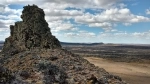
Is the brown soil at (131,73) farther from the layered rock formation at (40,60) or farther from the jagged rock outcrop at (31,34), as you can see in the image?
the layered rock formation at (40,60)

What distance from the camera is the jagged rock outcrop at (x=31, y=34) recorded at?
22.1m

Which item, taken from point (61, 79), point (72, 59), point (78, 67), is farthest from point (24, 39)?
point (61, 79)

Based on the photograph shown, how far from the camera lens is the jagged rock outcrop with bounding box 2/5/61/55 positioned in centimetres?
2205

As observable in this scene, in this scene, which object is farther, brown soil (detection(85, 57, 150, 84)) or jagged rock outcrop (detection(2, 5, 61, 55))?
brown soil (detection(85, 57, 150, 84))

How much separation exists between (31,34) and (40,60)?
6.07 metres

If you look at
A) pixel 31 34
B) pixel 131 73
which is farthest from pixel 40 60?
pixel 131 73

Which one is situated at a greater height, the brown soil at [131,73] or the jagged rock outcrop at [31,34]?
the jagged rock outcrop at [31,34]

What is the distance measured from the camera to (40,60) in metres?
17.5

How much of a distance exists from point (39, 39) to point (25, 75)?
24.6 ft

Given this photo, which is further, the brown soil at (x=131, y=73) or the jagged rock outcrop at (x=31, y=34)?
the brown soil at (x=131, y=73)

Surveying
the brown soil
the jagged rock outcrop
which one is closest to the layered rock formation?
the jagged rock outcrop

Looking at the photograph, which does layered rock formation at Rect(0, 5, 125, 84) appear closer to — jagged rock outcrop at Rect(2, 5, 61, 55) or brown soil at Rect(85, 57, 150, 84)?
jagged rock outcrop at Rect(2, 5, 61, 55)

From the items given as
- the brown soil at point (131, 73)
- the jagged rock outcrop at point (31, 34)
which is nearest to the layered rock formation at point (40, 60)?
the jagged rock outcrop at point (31, 34)

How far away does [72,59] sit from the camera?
18859 mm
